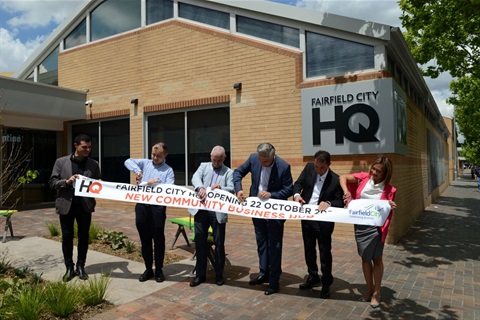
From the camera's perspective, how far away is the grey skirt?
3938mm

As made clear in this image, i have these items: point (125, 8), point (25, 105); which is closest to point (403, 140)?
point (125, 8)

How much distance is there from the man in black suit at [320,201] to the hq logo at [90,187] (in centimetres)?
266

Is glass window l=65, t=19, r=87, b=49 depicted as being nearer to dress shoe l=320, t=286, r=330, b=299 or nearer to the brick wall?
the brick wall

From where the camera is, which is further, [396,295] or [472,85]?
[472,85]

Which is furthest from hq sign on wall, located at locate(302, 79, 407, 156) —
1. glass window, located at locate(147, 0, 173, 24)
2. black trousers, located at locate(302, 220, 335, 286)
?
glass window, located at locate(147, 0, 173, 24)

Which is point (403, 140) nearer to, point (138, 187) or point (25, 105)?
point (138, 187)

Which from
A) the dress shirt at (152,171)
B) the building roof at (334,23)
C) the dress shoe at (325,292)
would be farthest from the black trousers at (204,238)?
the building roof at (334,23)

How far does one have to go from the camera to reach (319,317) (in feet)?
12.1

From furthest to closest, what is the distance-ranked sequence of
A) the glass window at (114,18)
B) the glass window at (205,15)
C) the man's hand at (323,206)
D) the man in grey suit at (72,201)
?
the glass window at (114,18) → the glass window at (205,15) → the man in grey suit at (72,201) → the man's hand at (323,206)

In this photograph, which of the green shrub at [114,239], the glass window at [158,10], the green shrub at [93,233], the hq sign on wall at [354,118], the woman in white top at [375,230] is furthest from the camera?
the glass window at [158,10]

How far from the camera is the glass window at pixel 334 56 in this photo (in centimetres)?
723

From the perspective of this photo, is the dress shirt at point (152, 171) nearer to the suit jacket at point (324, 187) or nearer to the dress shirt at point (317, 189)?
the suit jacket at point (324, 187)

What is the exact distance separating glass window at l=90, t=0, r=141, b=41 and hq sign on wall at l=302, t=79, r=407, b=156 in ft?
21.5

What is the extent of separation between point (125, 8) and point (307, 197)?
9772mm
